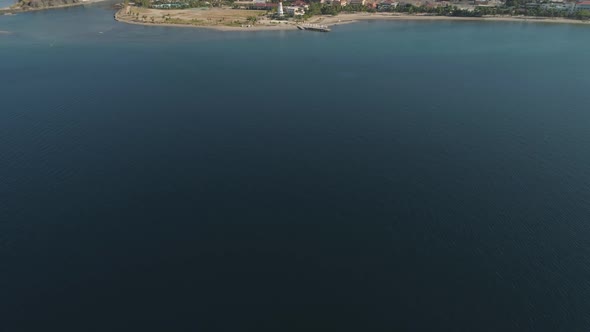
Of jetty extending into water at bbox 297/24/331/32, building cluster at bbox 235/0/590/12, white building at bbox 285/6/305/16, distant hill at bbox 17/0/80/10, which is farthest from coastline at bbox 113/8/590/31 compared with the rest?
distant hill at bbox 17/0/80/10

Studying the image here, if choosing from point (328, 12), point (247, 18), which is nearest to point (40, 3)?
point (247, 18)

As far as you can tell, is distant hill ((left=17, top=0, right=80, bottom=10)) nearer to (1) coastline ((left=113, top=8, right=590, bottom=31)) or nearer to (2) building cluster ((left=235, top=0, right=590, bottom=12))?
(1) coastline ((left=113, top=8, right=590, bottom=31))

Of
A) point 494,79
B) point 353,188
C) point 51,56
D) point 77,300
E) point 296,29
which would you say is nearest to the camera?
point 77,300

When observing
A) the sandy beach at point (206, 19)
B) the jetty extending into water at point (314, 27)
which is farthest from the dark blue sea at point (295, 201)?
the sandy beach at point (206, 19)

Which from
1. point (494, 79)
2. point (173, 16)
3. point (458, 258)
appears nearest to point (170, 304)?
point (458, 258)

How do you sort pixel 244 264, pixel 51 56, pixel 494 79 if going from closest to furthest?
pixel 244 264 < pixel 494 79 < pixel 51 56

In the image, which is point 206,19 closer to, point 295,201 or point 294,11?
point 294,11

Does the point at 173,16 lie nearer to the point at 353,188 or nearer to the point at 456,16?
the point at 456,16
